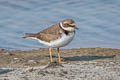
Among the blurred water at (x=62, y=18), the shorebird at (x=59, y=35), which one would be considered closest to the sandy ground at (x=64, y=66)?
the shorebird at (x=59, y=35)

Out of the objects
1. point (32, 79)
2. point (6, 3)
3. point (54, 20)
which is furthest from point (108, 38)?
point (32, 79)

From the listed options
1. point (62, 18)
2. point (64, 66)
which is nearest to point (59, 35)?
point (64, 66)

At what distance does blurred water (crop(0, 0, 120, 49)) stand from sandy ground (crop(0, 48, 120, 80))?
1561 mm

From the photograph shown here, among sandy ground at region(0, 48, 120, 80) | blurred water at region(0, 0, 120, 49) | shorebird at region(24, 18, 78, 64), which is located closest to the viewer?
sandy ground at region(0, 48, 120, 80)

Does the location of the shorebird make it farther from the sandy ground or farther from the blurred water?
the blurred water

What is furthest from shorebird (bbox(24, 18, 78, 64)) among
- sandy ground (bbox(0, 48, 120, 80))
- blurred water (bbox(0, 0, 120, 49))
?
blurred water (bbox(0, 0, 120, 49))

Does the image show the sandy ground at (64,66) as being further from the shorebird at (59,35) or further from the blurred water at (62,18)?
the blurred water at (62,18)

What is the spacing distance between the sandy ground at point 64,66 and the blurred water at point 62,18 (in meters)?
1.56

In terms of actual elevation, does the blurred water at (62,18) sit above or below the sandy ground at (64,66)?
above

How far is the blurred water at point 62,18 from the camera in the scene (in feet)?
47.8

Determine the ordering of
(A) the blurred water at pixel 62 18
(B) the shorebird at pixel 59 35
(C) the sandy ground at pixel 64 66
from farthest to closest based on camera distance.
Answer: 1. (A) the blurred water at pixel 62 18
2. (B) the shorebird at pixel 59 35
3. (C) the sandy ground at pixel 64 66

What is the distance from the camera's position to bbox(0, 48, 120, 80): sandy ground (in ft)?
26.8

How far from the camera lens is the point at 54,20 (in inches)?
635

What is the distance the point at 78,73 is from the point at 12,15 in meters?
8.97
